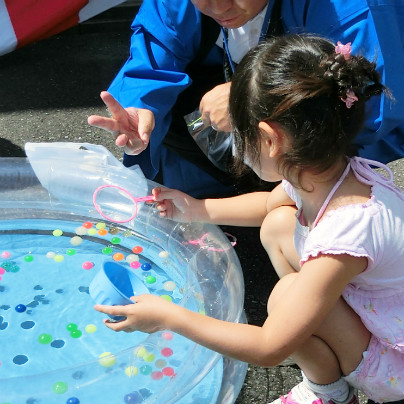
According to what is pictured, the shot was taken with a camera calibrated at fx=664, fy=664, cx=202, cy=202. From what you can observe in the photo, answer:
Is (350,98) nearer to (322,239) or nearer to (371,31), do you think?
(322,239)

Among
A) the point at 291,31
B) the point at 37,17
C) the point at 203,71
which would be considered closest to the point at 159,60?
the point at 203,71

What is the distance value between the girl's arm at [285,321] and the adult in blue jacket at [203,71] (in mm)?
396

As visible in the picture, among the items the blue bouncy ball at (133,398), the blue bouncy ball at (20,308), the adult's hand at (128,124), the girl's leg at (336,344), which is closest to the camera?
the girl's leg at (336,344)

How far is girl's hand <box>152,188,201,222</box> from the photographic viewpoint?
1427 mm

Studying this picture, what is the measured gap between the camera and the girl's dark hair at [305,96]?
1.00 metres

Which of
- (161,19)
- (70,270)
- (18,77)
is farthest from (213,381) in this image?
(18,77)

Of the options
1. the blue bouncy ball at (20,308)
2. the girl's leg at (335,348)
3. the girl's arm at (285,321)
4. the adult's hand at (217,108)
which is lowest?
the blue bouncy ball at (20,308)

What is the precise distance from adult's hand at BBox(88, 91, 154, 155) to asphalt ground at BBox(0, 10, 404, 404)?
1.42 ft

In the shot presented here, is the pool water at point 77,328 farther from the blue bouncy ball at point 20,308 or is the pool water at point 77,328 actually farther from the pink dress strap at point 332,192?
the pink dress strap at point 332,192

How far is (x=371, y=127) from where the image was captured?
4.57ft

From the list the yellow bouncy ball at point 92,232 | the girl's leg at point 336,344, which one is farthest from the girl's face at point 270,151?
the yellow bouncy ball at point 92,232

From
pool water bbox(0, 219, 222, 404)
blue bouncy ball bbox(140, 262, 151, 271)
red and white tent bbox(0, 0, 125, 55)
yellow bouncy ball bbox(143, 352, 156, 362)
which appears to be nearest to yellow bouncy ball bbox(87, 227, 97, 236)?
pool water bbox(0, 219, 222, 404)

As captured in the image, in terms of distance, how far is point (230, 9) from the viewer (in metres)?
1.32

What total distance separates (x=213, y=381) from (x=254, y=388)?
0.08 meters
